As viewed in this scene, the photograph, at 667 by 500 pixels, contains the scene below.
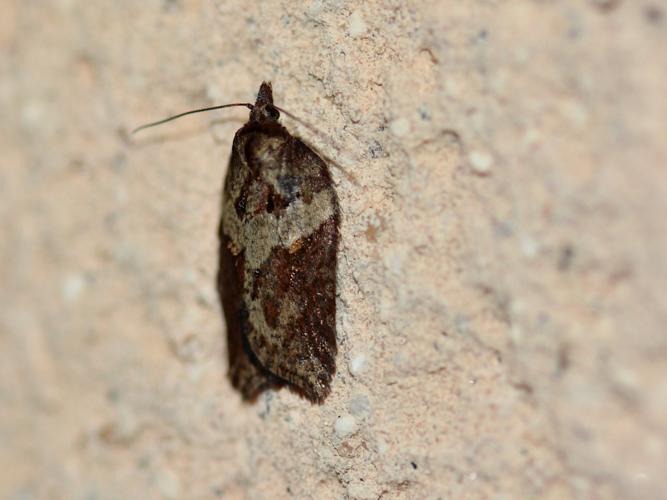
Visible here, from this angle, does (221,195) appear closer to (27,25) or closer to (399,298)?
(399,298)

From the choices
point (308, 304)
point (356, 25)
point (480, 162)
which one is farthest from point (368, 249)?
point (356, 25)

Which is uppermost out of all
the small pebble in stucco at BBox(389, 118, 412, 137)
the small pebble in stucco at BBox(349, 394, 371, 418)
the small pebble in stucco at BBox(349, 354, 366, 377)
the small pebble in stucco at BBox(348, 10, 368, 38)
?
the small pebble in stucco at BBox(348, 10, 368, 38)

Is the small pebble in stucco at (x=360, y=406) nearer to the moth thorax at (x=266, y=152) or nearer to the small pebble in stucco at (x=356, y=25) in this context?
the moth thorax at (x=266, y=152)

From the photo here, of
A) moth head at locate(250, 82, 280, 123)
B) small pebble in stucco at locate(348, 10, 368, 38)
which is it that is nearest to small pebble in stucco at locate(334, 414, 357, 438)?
moth head at locate(250, 82, 280, 123)

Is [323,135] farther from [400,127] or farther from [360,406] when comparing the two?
[360,406]

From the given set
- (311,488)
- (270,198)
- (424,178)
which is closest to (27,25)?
(270,198)

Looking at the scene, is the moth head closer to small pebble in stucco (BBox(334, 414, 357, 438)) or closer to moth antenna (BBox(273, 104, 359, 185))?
moth antenna (BBox(273, 104, 359, 185))
